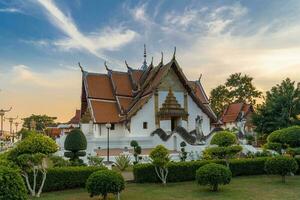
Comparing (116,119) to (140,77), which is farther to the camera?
(140,77)

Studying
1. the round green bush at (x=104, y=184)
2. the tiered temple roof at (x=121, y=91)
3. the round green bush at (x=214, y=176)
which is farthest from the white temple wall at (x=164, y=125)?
the round green bush at (x=104, y=184)

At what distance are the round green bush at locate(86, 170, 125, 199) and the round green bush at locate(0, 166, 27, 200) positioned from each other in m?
5.23

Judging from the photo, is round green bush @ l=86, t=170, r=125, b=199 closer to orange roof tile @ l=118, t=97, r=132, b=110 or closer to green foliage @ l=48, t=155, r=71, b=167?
green foliage @ l=48, t=155, r=71, b=167

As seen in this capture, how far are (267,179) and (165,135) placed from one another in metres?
14.5

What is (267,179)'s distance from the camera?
17.0 meters

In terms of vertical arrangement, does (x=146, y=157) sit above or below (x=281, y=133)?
below

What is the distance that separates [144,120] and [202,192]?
18640 millimetres

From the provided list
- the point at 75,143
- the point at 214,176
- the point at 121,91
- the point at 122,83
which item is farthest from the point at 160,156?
the point at 122,83

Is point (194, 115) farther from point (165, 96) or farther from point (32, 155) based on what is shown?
point (32, 155)

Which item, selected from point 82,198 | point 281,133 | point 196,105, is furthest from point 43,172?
point 196,105

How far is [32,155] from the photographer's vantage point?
12812mm

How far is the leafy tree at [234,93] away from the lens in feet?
196

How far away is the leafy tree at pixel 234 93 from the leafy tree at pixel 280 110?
25.1 m

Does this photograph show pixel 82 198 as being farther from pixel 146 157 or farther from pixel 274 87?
pixel 274 87
